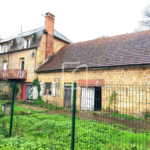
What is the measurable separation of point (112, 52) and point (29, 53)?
9509 millimetres

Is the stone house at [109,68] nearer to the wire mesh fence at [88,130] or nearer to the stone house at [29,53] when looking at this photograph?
the stone house at [29,53]

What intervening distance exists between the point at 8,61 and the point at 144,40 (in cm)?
1638

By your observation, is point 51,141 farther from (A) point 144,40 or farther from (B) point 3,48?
(B) point 3,48

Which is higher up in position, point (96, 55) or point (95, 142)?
point (96, 55)

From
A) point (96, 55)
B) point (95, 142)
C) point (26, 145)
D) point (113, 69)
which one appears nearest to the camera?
point (26, 145)

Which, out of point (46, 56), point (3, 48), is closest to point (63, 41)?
point (46, 56)

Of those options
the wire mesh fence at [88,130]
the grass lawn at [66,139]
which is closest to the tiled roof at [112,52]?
the wire mesh fence at [88,130]

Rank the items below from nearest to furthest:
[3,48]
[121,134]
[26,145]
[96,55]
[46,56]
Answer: [26,145] → [121,134] → [96,55] → [46,56] → [3,48]

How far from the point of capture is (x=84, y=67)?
35.1ft

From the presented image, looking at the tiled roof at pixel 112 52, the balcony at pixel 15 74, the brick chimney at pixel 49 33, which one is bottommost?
the balcony at pixel 15 74

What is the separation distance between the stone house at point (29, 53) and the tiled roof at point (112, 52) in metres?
1.31

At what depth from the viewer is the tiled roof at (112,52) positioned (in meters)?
9.27

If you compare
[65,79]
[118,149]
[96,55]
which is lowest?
[118,149]

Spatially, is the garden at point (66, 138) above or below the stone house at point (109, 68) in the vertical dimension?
below
